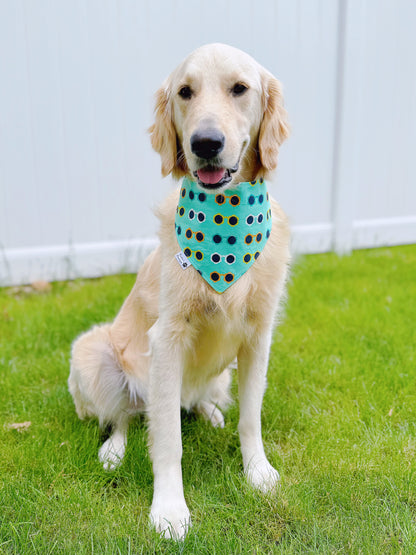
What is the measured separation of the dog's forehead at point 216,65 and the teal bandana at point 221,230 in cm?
38

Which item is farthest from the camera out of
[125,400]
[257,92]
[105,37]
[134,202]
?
[134,202]

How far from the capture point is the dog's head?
181 cm

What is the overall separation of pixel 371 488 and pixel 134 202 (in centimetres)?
334

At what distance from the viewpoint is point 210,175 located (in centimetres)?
188

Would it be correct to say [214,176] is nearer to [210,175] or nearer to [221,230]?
[210,175]

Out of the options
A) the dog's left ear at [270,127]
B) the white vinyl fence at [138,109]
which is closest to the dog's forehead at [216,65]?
the dog's left ear at [270,127]

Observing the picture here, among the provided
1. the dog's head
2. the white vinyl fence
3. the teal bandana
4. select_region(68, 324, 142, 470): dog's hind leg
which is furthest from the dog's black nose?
the white vinyl fence

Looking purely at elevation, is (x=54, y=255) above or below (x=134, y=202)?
below

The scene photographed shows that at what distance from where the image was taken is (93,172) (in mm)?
4660

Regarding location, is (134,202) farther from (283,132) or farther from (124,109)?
(283,132)

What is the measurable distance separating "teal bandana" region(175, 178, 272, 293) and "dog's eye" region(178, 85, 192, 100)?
302mm

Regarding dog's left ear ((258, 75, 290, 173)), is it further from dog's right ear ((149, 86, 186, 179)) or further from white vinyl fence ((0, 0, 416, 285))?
white vinyl fence ((0, 0, 416, 285))

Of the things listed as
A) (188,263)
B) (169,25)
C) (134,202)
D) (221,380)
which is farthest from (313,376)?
(169,25)

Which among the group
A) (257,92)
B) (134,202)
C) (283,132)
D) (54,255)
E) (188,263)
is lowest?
(54,255)
